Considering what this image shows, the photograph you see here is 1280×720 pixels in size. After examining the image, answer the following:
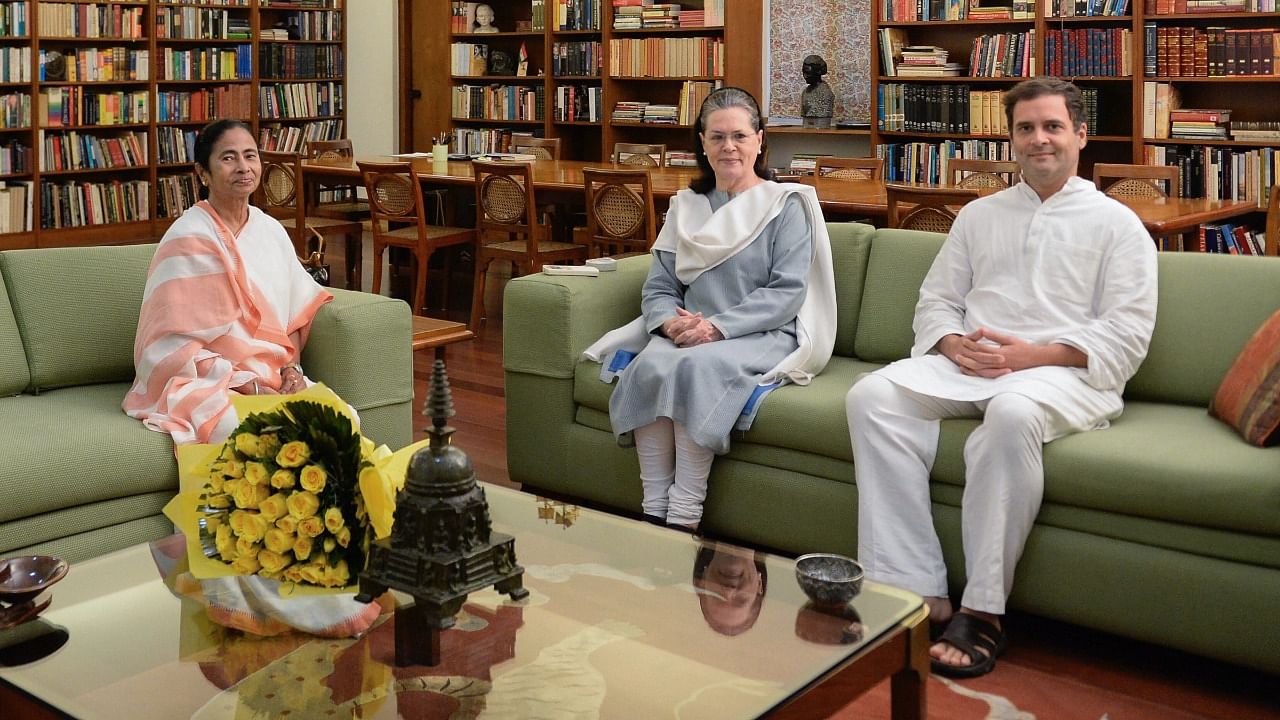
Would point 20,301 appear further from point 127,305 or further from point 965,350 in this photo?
point 965,350

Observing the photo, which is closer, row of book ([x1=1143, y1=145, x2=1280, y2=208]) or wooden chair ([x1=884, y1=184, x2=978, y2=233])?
wooden chair ([x1=884, y1=184, x2=978, y2=233])

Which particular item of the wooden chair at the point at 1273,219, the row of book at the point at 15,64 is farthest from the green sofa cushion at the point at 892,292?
the row of book at the point at 15,64

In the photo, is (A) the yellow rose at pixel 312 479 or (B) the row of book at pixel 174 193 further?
(B) the row of book at pixel 174 193

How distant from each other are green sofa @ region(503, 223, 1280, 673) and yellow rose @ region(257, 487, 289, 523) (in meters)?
1.43

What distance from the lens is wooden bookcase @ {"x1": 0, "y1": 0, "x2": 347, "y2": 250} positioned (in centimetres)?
870

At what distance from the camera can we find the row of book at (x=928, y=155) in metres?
7.32

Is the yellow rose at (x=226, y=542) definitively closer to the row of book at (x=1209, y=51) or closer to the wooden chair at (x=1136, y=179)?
the wooden chair at (x=1136, y=179)

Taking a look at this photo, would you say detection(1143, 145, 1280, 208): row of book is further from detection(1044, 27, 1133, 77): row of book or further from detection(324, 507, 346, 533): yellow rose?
detection(324, 507, 346, 533): yellow rose

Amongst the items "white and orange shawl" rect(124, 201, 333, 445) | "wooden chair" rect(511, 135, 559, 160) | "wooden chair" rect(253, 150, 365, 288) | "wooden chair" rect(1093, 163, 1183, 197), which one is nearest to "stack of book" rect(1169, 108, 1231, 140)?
"wooden chair" rect(1093, 163, 1183, 197)

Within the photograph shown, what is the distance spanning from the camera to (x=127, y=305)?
3.43 m

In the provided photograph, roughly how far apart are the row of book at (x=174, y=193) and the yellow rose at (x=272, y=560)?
8043mm

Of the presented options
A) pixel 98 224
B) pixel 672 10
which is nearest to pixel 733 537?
pixel 672 10

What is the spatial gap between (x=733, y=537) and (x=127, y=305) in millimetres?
1639

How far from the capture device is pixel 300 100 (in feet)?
34.3
